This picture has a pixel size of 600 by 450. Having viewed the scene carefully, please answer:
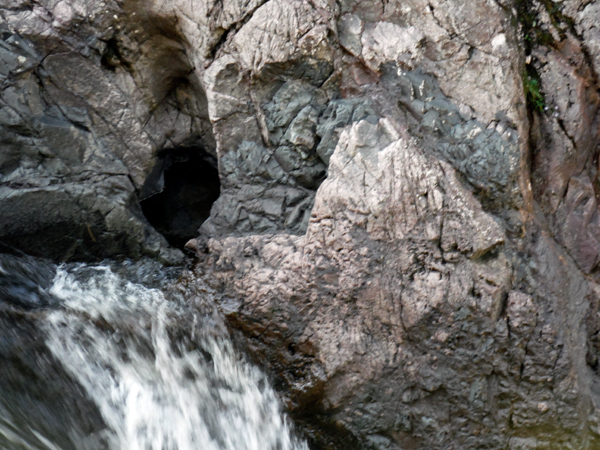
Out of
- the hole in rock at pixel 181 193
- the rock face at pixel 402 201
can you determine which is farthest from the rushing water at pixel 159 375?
the hole in rock at pixel 181 193

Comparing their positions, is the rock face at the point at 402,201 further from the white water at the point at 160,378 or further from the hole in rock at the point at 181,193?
the hole in rock at the point at 181,193

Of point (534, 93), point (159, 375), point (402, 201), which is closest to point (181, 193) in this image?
point (159, 375)

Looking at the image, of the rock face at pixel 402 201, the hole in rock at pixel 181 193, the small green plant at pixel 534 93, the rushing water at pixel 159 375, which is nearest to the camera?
the rushing water at pixel 159 375

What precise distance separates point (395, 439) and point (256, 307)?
44.8 inches

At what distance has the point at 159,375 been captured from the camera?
2.79 metres

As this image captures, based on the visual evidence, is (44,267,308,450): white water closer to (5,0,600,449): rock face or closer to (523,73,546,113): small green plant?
(5,0,600,449): rock face

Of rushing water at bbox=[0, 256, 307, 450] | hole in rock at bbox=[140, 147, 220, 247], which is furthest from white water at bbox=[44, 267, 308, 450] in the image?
hole in rock at bbox=[140, 147, 220, 247]

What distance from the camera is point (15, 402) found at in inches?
86.2

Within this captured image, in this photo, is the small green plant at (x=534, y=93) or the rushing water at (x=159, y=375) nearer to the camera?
the rushing water at (x=159, y=375)

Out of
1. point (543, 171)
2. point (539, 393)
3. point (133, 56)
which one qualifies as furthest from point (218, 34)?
point (539, 393)

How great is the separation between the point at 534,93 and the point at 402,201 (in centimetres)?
106

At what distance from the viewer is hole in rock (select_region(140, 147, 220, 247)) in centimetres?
379

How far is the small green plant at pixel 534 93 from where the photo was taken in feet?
9.49

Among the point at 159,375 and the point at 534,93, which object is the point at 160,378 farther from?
the point at 534,93
